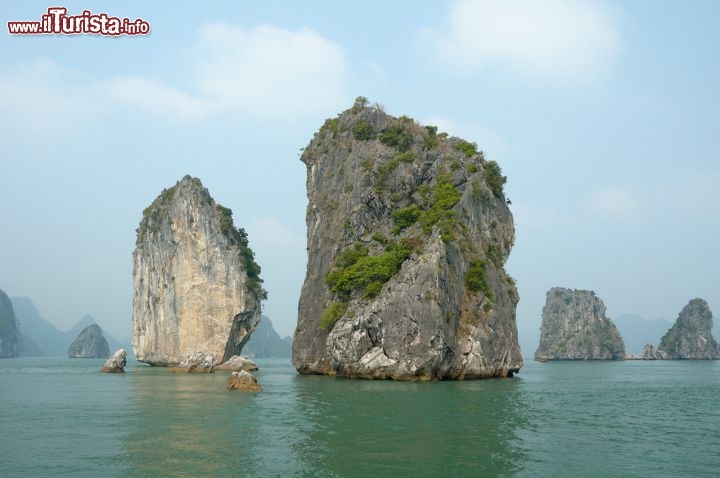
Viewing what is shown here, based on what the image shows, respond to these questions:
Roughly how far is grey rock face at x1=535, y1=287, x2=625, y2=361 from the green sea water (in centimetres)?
13919

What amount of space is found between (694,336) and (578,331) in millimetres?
28042

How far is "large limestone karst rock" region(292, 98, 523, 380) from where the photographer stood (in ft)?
167

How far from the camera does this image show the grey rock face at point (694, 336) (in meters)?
168

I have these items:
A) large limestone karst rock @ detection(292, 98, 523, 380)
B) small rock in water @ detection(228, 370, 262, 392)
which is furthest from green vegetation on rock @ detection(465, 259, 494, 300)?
small rock in water @ detection(228, 370, 262, 392)

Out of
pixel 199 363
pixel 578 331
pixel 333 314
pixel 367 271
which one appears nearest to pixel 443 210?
pixel 367 271

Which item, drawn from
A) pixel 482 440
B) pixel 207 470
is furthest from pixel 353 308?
pixel 207 470

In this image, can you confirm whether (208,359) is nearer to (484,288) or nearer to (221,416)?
(484,288)

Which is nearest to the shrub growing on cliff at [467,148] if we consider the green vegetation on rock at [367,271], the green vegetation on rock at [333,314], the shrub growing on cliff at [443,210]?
the shrub growing on cliff at [443,210]

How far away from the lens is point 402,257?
2178 inches

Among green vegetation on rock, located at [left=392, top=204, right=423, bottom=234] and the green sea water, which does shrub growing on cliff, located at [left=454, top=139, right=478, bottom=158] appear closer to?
green vegetation on rock, located at [left=392, top=204, right=423, bottom=234]

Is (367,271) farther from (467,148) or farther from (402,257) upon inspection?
(467,148)

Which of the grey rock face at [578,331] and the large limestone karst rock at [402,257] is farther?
the grey rock face at [578,331]

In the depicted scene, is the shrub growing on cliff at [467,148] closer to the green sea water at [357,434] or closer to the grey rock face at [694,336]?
the green sea water at [357,434]

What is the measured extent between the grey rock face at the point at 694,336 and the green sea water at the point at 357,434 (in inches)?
5620
